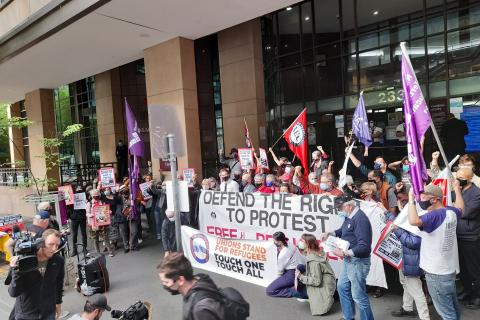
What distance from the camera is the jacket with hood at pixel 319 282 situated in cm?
524

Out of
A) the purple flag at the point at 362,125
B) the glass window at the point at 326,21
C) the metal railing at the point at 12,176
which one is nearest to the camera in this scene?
the purple flag at the point at 362,125

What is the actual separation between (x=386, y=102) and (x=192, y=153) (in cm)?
725

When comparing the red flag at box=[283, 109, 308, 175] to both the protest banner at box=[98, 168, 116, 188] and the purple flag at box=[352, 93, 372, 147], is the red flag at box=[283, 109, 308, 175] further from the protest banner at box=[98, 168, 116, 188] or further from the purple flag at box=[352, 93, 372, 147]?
the protest banner at box=[98, 168, 116, 188]

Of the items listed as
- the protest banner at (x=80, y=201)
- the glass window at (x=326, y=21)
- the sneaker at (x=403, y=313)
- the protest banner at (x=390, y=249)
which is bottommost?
the sneaker at (x=403, y=313)

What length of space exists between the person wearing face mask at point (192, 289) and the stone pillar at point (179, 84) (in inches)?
338

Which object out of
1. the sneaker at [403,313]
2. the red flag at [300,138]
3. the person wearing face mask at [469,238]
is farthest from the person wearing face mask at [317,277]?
the red flag at [300,138]

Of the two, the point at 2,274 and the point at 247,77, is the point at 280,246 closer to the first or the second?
the point at 2,274

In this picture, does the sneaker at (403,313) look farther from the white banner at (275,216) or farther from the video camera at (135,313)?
the video camera at (135,313)

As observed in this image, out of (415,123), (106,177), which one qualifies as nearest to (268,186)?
(415,123)

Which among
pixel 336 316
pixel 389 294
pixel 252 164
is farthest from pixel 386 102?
pixel 336 316

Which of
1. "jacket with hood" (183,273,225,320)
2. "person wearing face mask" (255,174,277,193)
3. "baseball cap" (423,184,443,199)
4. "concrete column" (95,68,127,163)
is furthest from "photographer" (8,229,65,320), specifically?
"concrete column" (95,68,127,163)

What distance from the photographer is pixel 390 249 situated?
5320 millimetres

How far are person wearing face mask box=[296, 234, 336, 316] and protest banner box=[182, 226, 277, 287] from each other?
3.00ft

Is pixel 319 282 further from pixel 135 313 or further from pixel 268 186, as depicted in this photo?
pixel 268 186
